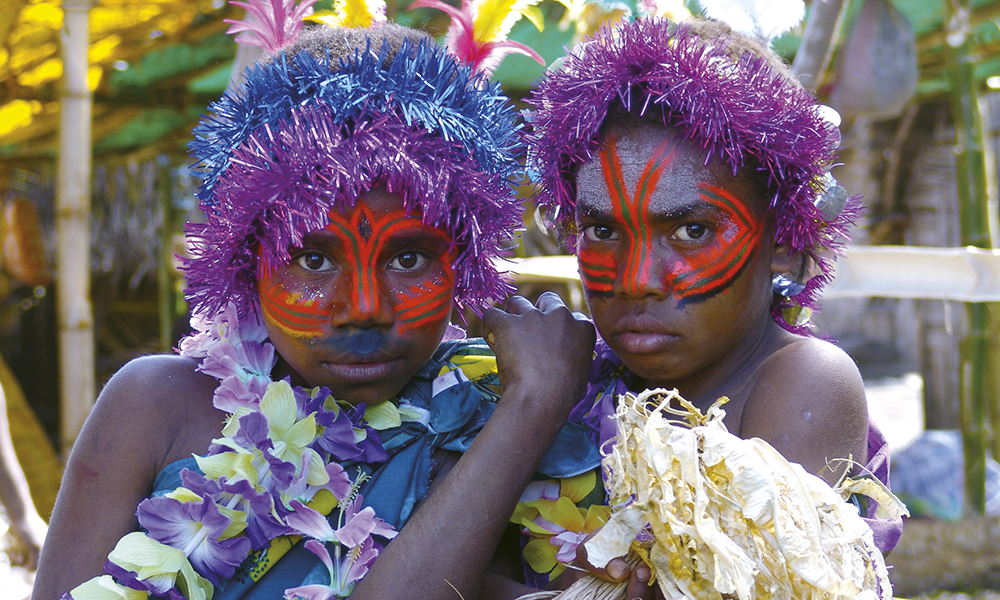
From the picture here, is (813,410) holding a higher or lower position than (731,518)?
higher

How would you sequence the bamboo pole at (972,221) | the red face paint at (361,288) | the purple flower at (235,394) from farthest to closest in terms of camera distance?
the bamboo pole at (972,221) → the purple flower at (235,394) → the red face paint at (361,288)

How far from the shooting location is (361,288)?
1713 millimetres

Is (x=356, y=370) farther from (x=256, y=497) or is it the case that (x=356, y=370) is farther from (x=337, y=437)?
(x=256, y=497)

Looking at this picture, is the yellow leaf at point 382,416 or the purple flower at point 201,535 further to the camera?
the yellow leaf at point 382,416

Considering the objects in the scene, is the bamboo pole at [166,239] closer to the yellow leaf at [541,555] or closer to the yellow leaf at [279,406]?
the yellow leaf at [279,406]

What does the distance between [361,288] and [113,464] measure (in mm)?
600

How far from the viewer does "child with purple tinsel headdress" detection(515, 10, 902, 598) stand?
1750 mm

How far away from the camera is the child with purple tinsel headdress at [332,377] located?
1.67 meters

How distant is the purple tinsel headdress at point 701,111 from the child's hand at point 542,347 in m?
0.26

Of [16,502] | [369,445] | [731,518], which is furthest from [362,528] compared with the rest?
[16,502]

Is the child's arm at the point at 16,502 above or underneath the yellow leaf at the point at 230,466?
underneath

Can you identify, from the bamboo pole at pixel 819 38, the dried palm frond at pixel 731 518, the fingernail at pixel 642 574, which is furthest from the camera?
the bamboo pole at pixel 819 38

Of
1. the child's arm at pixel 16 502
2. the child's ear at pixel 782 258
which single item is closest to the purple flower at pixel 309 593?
the child's ear at pixel 782 258

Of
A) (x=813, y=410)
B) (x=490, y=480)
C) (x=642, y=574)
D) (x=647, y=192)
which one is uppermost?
(x=647, y=192)
